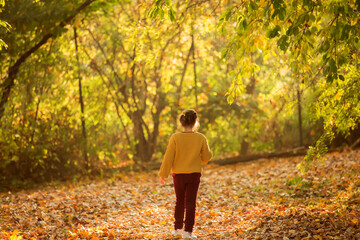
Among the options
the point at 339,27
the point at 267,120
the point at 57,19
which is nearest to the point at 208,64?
the point at 267,120

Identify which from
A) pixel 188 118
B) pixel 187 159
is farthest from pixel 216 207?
pixel 188 118

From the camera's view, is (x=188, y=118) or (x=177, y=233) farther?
(x=177, y=233)

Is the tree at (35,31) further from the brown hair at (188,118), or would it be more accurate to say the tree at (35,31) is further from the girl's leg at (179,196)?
the girl's leg at (179,196)

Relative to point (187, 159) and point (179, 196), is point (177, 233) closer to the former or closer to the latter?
point (179, 196)

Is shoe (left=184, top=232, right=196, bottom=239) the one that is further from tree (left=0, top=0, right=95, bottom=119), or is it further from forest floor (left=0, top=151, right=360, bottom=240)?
tree (left=0, top=0, right=95, bottom=119)

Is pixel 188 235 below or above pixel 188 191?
below

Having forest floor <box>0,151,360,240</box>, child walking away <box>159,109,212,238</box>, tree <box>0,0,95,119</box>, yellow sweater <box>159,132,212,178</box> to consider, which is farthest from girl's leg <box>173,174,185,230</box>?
tree <box>0,0,95,119</box>

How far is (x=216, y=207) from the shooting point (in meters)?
7.47

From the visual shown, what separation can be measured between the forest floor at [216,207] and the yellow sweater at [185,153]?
981 mm

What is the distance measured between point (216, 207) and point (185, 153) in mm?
2727

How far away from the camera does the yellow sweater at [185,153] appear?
506 cm

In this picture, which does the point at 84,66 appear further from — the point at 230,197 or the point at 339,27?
the point at 339,27

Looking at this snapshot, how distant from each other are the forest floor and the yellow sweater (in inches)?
38.6

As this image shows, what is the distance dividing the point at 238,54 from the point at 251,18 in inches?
15.3
